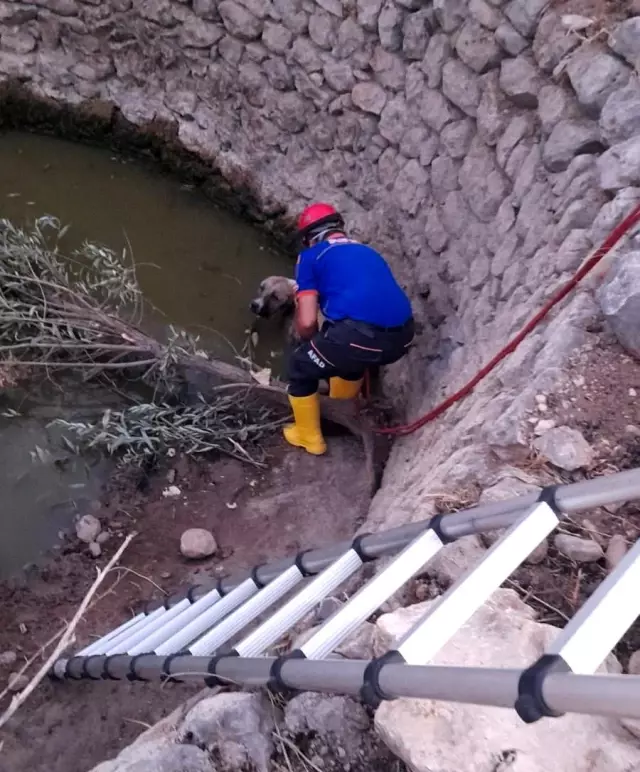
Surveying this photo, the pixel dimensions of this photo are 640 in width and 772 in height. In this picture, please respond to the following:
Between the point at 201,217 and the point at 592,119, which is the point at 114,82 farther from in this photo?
the point at 592,119

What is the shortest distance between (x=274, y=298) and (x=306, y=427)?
1108 millimetres

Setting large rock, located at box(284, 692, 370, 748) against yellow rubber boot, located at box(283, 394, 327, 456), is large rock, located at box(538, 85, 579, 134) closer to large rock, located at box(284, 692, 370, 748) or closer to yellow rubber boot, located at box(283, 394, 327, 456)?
yellow rubber boot, located at box(283, 394, 327, 456)

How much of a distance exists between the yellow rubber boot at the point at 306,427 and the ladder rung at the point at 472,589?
2.45 m

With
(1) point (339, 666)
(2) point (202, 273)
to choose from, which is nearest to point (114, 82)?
(2) point (202, 273)

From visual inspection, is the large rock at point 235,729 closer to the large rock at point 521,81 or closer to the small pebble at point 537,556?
the small pebble at point 537,556

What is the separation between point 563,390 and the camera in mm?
2457

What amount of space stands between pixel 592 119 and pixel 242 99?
3086mm

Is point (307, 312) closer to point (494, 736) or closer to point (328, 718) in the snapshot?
point (328, 718)

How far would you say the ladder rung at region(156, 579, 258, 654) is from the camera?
2264 mm

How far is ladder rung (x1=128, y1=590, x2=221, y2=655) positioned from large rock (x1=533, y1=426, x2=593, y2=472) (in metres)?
1.20

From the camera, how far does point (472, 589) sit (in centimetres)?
145

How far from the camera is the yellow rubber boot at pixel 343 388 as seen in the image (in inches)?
168

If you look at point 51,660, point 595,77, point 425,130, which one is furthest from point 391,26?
point 51,660

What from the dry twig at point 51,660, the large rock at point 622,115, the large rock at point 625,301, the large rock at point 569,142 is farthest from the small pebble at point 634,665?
the large rock at point 569,142
